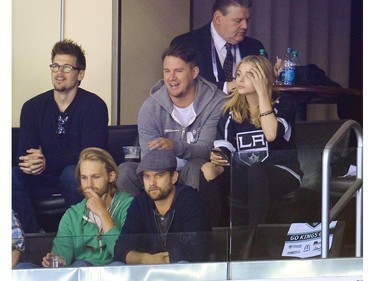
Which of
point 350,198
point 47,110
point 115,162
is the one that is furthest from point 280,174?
point 47,110

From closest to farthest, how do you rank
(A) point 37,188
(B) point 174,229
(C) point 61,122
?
(B) point 174,229 < (A) point 37,188 < (C) point 61,122

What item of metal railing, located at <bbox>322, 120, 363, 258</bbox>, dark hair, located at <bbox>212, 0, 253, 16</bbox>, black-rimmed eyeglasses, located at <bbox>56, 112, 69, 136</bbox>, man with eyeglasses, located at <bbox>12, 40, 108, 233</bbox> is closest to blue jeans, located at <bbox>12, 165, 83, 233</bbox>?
man with eyeglasses, located at <bbox>12, 40, 108, 233</bbox>

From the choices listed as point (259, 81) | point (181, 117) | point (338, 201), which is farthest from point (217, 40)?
point (338, 201)

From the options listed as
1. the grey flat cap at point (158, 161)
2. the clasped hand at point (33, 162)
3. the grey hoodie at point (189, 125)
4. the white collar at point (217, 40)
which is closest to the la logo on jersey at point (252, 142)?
the grey hoodie at point (189, 125)

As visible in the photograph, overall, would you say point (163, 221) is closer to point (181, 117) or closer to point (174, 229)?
point (174, 229)

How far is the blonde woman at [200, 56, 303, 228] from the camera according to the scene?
16.0ft

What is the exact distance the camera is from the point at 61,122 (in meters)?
5.22

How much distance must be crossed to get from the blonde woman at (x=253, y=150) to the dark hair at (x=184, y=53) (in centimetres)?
23

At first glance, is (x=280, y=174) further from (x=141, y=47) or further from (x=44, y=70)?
(x=44, y=70)

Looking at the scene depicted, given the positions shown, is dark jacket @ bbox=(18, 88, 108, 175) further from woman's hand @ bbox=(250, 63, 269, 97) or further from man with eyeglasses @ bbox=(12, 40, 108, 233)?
woman's hand @ bbox=(250, 63, 269, 97)

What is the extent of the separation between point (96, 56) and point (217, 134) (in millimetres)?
718

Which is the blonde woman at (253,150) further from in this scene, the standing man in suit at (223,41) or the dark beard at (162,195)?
the dark beard at (162,195)

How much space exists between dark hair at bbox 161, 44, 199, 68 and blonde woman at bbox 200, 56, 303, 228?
0.75 feet

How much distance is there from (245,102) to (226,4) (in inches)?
19.7
